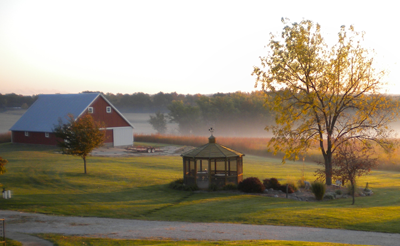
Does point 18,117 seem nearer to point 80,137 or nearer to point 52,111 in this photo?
point 52,111

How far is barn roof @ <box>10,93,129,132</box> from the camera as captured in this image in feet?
166

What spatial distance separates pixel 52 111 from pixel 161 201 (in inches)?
1494

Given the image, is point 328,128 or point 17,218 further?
point 328,128

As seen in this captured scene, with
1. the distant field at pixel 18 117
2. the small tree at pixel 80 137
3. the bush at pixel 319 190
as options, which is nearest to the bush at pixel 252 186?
the bush at pixel 319 190

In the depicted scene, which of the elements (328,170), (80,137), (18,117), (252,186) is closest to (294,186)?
(328,170)

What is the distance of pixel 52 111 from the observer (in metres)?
54.0

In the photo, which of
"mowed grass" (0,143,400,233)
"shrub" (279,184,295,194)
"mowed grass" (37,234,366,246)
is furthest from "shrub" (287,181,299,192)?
"mowed grass" (37,234,366,246)

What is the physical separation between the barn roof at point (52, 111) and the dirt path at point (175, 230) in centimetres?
3466

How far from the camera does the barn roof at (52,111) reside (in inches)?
1988

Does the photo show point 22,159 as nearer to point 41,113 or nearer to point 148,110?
point 41,113

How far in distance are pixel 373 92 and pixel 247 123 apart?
3416 inches

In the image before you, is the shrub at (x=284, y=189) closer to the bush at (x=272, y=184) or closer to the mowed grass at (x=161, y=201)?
the bush at (x=272, y=184)

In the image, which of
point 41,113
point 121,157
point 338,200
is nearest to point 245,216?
point 338,200

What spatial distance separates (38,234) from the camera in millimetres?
13555
